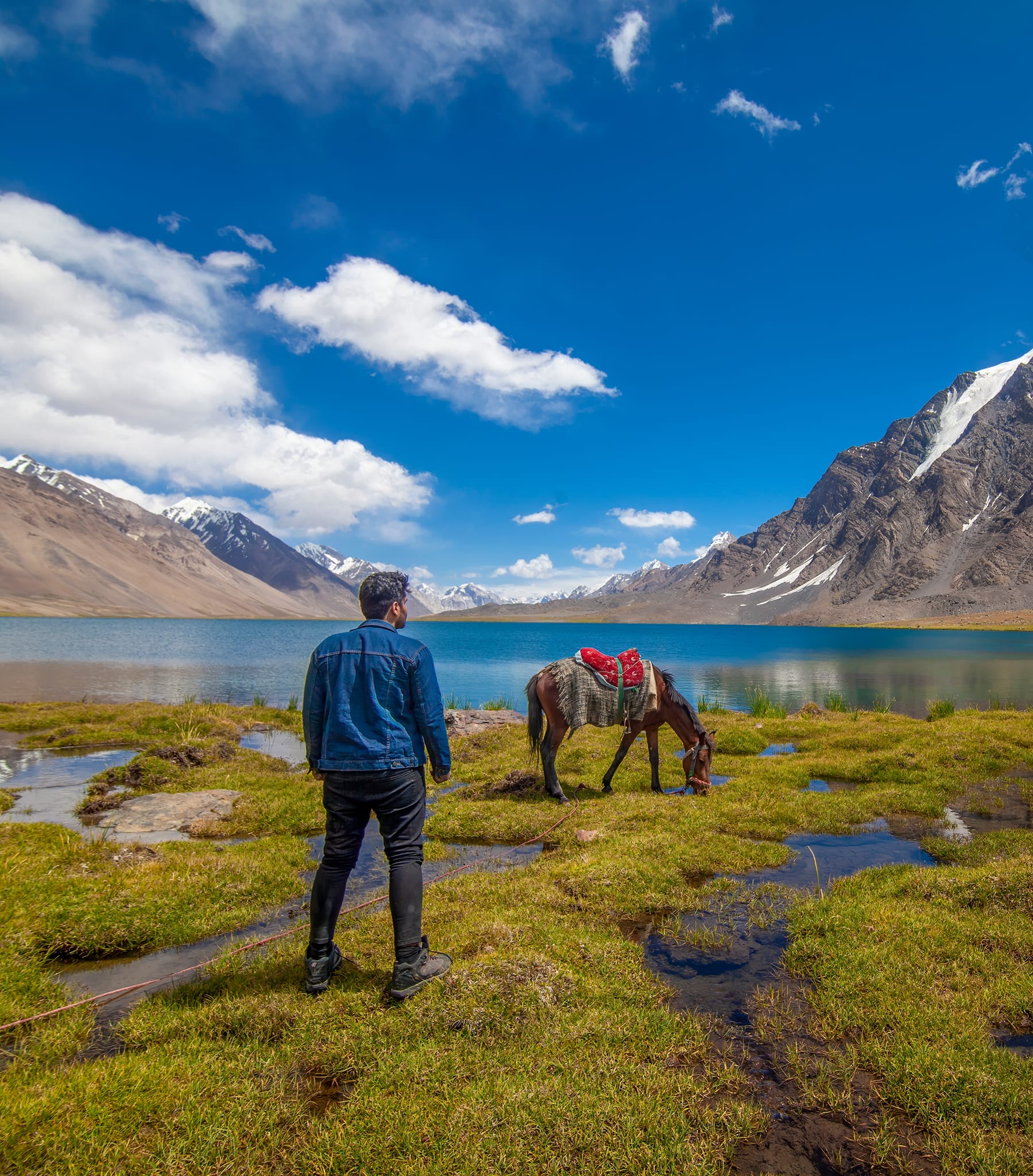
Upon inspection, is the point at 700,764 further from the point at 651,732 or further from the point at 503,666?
the point at 503,666

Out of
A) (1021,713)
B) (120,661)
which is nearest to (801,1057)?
(1021,713)

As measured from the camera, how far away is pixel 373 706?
18.4 feet

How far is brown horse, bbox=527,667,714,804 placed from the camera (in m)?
12.8

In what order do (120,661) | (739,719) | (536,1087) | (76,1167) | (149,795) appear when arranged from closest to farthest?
(76,1167)
(536,1087)
(149,795)
(739,719)
(120,661)

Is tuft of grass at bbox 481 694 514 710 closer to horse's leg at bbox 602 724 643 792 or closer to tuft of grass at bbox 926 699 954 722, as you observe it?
horse's leg at bbox 602 724 643 792

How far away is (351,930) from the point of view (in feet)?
22.3

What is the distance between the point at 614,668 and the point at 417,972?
27.0 ft

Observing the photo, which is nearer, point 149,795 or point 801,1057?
point 801,1057

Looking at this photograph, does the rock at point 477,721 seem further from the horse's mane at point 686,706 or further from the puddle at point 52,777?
the puddle at point 52,777

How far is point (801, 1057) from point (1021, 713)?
21673 mm

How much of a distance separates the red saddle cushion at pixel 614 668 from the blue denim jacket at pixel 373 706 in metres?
7.25

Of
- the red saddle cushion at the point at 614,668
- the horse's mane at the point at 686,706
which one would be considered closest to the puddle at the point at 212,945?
the red saddle cushion at the point at 614,668

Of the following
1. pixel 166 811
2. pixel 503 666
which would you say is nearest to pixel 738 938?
pixel 166 811

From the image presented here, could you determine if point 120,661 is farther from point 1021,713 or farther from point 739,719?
point 1021,713
